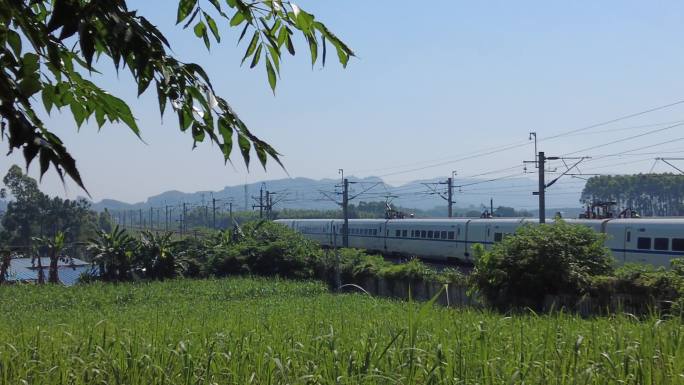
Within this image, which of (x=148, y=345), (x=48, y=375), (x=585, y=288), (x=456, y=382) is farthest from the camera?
(x=585, y=288)

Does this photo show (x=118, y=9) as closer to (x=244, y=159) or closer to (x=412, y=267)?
(x=244, y=159)

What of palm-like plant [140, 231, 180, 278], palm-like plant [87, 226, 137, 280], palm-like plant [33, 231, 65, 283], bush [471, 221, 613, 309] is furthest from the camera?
palm-like plant [140, 231, 180, 278]

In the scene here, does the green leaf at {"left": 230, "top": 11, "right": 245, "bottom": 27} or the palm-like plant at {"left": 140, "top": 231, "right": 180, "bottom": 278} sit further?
the palm-like plant at {"left": 140, "top": 231, "right": 180, "bottom": 278}

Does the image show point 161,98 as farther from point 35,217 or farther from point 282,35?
point 35,217

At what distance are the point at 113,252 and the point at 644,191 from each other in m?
49.1

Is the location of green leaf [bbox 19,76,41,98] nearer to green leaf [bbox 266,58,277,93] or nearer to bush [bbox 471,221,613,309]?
green leaf [bbox 266,58,277,93]

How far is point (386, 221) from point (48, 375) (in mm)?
35155

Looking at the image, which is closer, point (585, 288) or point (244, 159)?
point (244, 159)

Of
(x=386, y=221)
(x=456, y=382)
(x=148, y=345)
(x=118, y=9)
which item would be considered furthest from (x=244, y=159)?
(x=386, y=221)

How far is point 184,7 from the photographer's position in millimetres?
3135

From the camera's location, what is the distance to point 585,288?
16.5m

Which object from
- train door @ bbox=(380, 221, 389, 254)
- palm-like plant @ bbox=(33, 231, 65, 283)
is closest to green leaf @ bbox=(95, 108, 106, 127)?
palm-like plant @ bbox=(33, 231, 65, 283)

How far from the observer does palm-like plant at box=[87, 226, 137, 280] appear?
35.3 meters

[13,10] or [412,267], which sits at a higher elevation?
[13,10]
